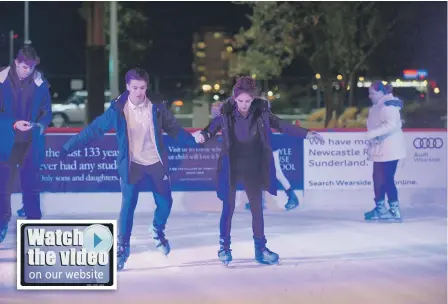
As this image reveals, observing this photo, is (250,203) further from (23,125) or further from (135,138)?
(23,125)

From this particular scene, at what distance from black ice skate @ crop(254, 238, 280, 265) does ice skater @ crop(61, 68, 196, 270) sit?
763 millimetres

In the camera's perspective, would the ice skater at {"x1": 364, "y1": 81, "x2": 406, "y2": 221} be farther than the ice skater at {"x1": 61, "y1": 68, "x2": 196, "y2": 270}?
Yes

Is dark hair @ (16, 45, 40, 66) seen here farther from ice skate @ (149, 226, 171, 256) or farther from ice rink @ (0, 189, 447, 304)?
ice skate @ (149, 226, 171, 256)

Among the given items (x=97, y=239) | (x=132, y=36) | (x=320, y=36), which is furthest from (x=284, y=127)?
(x=132, y=36)

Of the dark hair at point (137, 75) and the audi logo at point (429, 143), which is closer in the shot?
the dark hair at point (137, 75)

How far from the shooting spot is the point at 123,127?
5734 millimetres

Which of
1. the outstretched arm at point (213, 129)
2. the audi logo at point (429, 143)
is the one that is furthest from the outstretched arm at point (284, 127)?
the audi logo at point (429, 143)

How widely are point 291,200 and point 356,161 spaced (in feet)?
2.67

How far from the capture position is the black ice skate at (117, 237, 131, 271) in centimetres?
576

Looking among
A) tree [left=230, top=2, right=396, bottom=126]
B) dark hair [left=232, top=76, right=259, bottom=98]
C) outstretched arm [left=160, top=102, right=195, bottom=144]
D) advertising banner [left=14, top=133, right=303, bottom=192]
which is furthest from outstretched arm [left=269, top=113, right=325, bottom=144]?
tree [left=230, top=2, right=396, bottom=126]

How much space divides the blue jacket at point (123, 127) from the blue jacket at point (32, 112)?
30cm

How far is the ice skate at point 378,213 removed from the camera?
7484 millimetres

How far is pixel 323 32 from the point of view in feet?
59.2
